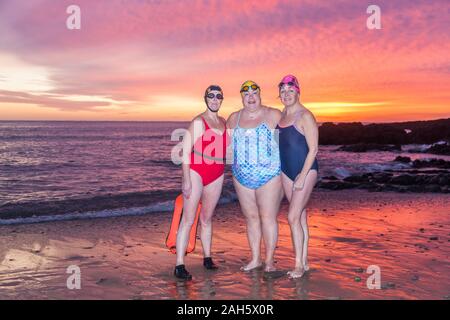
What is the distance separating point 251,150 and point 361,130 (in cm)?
5597

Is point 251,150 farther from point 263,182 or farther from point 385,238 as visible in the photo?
point 385,238

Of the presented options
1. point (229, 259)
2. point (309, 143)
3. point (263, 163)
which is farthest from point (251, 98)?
point (229, 259)

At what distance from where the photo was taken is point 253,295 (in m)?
6.12

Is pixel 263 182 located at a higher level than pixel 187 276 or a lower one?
higher

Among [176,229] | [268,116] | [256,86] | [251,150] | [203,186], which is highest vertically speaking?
[256,86]

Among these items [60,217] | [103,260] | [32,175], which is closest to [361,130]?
[32,175]

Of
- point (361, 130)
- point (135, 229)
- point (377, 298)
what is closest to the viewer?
point (377, 298)

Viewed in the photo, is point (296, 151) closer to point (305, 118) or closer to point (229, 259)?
point (305, 118)

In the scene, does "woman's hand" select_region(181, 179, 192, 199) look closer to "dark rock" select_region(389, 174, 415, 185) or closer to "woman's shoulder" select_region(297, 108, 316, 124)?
"woman's shoulder" select_region(297, 108, 316, 124)

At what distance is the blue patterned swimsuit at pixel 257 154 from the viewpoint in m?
6.50

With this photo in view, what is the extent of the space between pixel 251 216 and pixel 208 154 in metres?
1.18

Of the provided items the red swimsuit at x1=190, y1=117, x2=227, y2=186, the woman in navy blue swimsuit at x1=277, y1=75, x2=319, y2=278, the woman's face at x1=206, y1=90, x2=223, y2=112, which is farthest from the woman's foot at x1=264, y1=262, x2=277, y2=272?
the woman's face at x1=206, y1=90, x2=223, y2=112

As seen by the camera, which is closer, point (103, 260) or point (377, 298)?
point (377, 298)

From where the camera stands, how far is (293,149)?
6.38 meters
